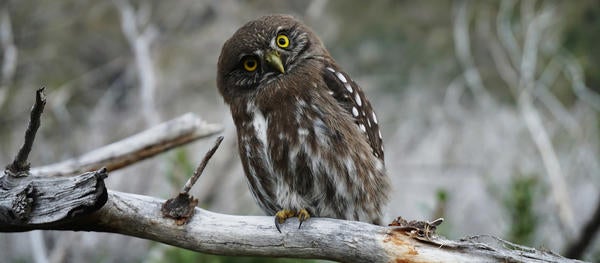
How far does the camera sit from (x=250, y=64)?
310 centimetres

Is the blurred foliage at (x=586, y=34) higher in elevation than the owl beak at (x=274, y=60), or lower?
higher

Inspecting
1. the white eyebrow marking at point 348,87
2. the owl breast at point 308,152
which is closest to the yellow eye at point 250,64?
the owl breast at point 308,152

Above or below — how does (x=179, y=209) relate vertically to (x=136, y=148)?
below

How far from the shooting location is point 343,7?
8781 millimetres

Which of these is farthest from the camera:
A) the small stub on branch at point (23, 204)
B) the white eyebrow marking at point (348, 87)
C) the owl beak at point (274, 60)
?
the white eyebrow marking at point (348, 87)

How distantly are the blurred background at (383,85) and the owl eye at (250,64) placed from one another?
9.63 ft

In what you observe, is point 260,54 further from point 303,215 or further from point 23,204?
point 23,204

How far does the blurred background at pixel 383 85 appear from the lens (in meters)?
6.62

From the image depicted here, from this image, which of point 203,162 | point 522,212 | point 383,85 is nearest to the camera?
point 203,162

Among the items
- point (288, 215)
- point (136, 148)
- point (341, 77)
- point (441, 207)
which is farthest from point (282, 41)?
point (441, 207)

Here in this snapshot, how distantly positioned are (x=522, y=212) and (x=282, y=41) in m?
2.39

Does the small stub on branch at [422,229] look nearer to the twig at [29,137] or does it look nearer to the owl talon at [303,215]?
the owl talon at [303,215]

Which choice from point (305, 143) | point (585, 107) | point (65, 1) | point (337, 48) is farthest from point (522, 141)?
point (65, 1)

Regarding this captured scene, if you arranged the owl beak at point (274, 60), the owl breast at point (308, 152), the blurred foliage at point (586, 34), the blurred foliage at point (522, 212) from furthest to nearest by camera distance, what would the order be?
the blurred foliage at point (586, 34), the blurred foliage at point (522, 212), the owl beak at point (274, 60), the owl breast at point (308, 152)
